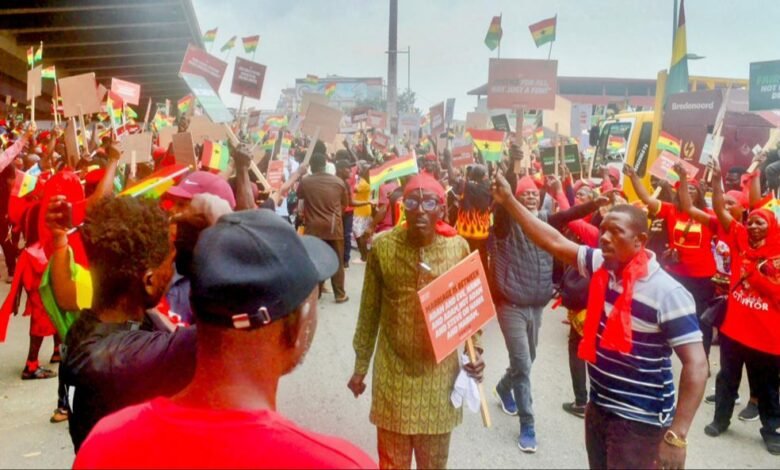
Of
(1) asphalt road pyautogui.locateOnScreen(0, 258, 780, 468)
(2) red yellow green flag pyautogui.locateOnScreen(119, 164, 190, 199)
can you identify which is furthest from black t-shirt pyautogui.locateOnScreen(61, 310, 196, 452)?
(1) asphalt road pyautogui.locateOnScreen(0, 258, 780, 468)

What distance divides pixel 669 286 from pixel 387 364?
1.39 m

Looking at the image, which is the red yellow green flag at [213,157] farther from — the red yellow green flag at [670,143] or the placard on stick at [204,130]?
the red yellow green flag at [670,143]

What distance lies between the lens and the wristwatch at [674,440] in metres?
2.91

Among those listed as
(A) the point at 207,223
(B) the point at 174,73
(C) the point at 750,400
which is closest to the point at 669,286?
(A) the point at 207,223

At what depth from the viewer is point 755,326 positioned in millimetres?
4957

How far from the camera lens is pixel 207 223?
2582 mm

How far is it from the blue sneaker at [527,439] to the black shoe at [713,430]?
1404mm

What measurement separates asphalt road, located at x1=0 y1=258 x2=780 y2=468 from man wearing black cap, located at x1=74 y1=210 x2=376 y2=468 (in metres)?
3.46

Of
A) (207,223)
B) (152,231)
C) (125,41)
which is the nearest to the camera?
(152,231)

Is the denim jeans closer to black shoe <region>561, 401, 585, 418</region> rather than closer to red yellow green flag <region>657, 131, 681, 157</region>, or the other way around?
black shoe <region>561, 401, 585, 418</region>

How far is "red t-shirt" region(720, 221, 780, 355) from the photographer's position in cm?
488

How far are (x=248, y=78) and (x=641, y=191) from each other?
14.3ft

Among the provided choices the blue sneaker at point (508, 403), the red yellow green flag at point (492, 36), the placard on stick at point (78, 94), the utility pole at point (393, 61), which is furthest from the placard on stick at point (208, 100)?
the utility pole at point (393, 61)

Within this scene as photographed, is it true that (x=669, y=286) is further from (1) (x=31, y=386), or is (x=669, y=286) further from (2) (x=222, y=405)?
(1) (x=31, y=386)
